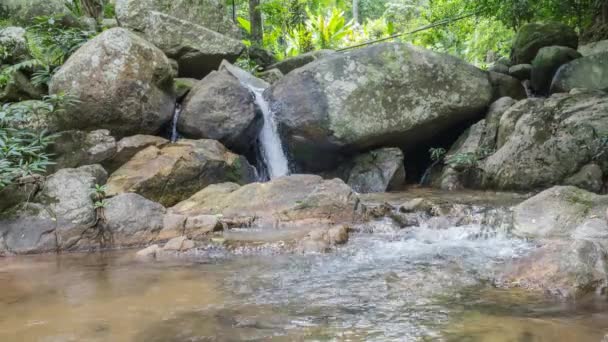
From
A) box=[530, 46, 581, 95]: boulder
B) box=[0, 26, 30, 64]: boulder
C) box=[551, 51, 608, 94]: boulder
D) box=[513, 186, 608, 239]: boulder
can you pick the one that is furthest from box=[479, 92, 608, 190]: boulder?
box=[0, 26, 30, 64]: boulder

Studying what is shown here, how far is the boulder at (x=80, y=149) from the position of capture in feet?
24.6

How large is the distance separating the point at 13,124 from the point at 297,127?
4457 mm

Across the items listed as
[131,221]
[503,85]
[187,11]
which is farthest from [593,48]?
[131,221]

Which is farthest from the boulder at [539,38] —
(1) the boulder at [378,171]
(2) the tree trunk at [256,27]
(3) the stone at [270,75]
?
(2) the tree trunk at [256,27]

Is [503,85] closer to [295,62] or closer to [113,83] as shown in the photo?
[295,62]

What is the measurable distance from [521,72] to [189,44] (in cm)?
700

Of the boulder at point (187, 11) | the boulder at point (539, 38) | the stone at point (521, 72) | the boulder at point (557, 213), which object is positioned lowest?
the boulder at point (557, 213)

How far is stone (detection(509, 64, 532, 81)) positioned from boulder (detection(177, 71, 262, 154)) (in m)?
5.77

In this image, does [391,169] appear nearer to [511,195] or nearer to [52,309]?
[511,195]

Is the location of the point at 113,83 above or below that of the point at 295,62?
below

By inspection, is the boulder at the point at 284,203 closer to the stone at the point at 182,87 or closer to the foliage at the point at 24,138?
the foliage at the point at 24,138

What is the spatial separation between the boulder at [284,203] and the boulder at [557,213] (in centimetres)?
196

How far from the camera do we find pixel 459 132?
403 inches

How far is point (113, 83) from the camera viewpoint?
779 centimetres
